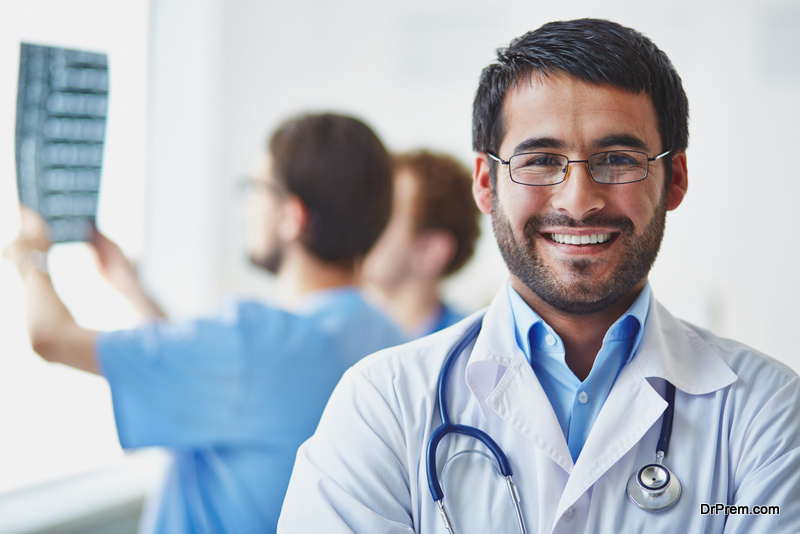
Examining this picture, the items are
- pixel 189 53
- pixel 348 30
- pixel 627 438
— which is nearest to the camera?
pixel 627 438

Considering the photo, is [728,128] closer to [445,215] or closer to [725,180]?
[725,180]

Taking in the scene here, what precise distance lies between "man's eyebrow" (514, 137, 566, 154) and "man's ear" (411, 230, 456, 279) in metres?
1.21

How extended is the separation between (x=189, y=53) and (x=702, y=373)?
2496 millimetres

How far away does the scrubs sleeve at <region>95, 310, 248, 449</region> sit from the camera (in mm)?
1255

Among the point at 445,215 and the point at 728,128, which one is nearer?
the point at 445,215

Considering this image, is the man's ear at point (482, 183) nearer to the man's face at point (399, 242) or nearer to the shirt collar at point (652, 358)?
the shirt collar at point (652, 358)

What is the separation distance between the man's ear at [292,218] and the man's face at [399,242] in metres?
0.62

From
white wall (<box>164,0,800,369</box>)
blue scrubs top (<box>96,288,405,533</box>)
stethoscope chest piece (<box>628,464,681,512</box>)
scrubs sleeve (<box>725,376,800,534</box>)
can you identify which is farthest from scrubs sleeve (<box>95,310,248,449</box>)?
white wall (<box>164,0,800,369</box>)

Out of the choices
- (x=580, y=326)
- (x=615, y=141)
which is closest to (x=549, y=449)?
(x=580, y=326)

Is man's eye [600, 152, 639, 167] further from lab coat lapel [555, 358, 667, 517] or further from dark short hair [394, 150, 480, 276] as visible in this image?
dark short hair [394, 150, 480, 276]

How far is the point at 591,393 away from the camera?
927 mm

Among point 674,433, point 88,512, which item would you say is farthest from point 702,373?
point 88,512

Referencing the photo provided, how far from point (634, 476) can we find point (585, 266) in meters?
0.27

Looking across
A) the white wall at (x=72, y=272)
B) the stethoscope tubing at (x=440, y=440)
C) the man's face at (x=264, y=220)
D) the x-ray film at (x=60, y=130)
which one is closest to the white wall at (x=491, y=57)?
the white wall at (x=72, y=272)
